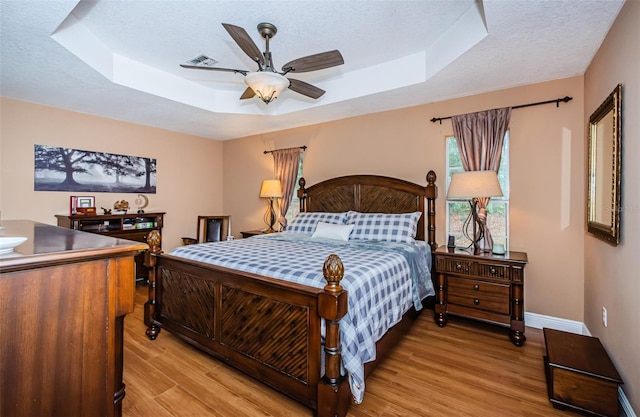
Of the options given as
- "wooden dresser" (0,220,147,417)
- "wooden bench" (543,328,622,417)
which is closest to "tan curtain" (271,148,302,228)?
"wooden dresser" (0,220,147,417)

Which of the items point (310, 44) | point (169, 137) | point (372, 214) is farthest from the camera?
point (169, 137)

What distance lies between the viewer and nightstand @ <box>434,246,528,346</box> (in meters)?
2.64

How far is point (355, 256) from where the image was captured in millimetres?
2574

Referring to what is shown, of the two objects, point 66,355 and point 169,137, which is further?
point 169,137

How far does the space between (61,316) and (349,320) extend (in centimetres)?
136

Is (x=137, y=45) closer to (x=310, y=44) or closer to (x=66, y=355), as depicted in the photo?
(x=310, y=44)

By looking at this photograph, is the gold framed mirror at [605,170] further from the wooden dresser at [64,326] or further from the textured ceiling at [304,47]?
the wooden dresser at [64,326]

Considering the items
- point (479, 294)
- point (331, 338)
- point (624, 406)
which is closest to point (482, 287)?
point (479, 294)

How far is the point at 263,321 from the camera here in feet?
6.54

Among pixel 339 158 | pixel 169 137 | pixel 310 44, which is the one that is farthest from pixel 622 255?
pixel 169 137

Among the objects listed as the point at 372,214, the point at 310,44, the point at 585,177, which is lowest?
the point at 372,214

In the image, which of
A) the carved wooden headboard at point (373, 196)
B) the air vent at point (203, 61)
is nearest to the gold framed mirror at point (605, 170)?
the carved wooden headboard at point (373, 196)

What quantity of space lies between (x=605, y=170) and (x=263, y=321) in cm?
271

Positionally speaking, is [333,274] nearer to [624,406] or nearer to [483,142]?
[624,406]
